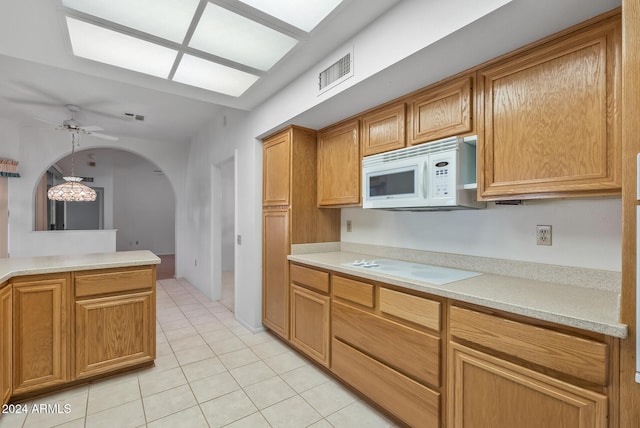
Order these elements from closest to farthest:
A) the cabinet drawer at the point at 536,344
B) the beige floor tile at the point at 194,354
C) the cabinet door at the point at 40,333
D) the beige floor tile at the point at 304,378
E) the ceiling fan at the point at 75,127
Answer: the cabinet drawer at the point at 536,344 → the cabinet door at the point at 40,333 → the beige floor tile at the point at 304,378 → the beige floor tile at the point at 194,354 → the ceiling fan at the point at 75,127

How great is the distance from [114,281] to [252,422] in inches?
56.3

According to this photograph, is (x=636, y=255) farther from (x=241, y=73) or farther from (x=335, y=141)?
(x=241, y=73)

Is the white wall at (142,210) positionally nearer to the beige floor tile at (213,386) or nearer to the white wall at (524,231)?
the beige floor tile at (213,386)

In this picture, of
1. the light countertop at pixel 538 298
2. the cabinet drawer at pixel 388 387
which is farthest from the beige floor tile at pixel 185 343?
the light countertop at pixel 538 298

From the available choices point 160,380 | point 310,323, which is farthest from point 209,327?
point 310,323

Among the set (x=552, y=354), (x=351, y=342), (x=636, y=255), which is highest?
(x=636, y=255)

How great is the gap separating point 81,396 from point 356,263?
2.13 meters

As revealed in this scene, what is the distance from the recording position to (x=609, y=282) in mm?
1441

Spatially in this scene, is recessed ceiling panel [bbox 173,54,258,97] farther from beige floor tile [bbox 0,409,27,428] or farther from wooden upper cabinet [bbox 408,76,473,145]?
beige floor tile [bbox 0,409,27,428]

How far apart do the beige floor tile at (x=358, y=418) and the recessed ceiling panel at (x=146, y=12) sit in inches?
100

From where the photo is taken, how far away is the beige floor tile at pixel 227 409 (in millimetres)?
1803

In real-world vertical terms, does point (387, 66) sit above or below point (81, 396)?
above

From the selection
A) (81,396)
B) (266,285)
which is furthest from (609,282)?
(81,396)

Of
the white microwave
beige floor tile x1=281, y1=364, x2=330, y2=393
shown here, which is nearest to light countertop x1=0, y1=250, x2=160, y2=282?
beige floor tile x1=281, y1=364, x2=330, y2=393
